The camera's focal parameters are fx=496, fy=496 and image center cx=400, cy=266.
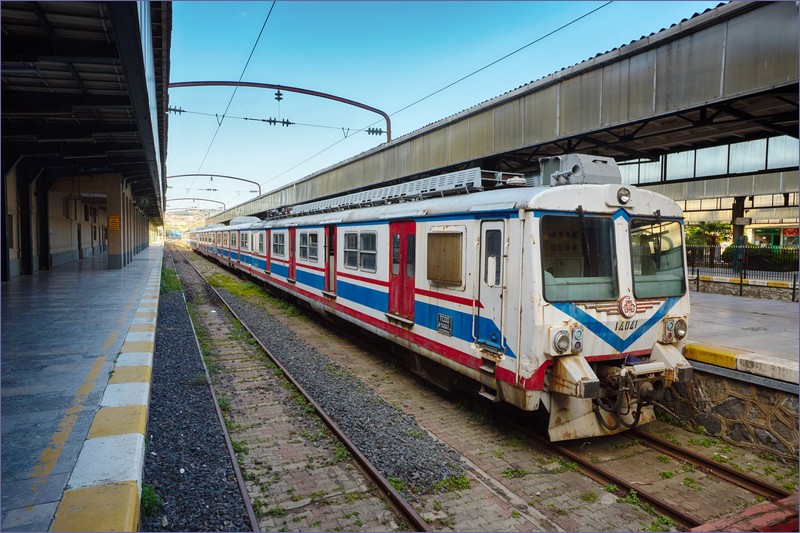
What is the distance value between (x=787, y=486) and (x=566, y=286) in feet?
9.72

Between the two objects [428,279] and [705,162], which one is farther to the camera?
[705,162]

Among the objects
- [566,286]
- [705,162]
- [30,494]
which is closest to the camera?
[30,494]

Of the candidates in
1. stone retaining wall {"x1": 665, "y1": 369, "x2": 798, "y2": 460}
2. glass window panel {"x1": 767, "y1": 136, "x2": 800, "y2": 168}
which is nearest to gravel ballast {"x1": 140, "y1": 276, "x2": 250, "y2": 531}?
stone retaining wall {"x1": 665, "y1": 369, "x2": 798, "y2": 460}

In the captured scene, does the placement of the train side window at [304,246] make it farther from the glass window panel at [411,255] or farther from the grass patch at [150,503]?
the grass patch at [150,503]

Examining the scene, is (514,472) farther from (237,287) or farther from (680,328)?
(237,287)

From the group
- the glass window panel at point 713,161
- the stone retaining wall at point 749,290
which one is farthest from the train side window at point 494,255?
the stone retaining wall at point 749,290

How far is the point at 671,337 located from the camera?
6.18 metres

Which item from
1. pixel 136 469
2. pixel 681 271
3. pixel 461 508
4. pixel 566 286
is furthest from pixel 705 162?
pixel 136 469

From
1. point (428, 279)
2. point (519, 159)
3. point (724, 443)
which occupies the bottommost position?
point (724, 443)

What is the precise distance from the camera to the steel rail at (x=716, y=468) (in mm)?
4887

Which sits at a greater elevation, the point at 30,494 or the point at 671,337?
the point at 671,337

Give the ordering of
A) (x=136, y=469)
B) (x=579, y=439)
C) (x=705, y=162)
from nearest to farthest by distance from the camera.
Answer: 1. (x=136, y=469)
2. (x=579, y=439)
3. (x=705, y=162)

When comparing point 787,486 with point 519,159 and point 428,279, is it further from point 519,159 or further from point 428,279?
point 519,159

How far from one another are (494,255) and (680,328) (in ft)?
8.44
